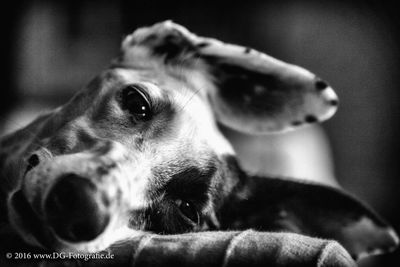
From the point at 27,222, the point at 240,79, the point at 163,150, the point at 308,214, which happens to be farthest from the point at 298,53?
the point at 27,222

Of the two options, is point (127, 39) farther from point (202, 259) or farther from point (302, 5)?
point (302, 5)

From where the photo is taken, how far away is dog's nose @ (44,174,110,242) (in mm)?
848

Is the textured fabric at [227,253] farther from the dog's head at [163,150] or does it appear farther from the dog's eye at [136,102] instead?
the dog's eye at [136,102]

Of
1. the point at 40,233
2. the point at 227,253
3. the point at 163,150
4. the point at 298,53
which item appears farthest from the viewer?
the point at 298,53

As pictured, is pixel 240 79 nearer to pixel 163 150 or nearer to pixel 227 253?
pixel 163 150

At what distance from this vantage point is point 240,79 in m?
1.52

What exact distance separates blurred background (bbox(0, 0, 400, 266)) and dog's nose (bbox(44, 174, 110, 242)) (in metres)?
2.25

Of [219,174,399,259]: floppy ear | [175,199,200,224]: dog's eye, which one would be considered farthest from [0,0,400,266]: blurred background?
[175,199,200,224]: dog's eye

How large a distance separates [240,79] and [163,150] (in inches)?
16.9

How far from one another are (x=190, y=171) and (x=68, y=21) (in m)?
2.63

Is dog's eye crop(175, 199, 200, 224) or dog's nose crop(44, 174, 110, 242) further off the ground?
dog's nose crop(44, 174, 110, 242)

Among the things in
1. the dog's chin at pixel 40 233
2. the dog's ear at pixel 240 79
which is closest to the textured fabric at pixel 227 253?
the dog's chin at pixel 40 233

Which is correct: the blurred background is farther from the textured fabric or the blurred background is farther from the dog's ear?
the textured fabric

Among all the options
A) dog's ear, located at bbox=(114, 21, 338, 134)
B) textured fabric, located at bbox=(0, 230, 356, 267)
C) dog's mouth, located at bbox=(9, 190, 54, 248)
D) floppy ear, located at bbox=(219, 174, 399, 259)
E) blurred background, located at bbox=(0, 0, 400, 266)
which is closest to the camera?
textured fabric, located at bbox=(0, 230, 356, 267)
